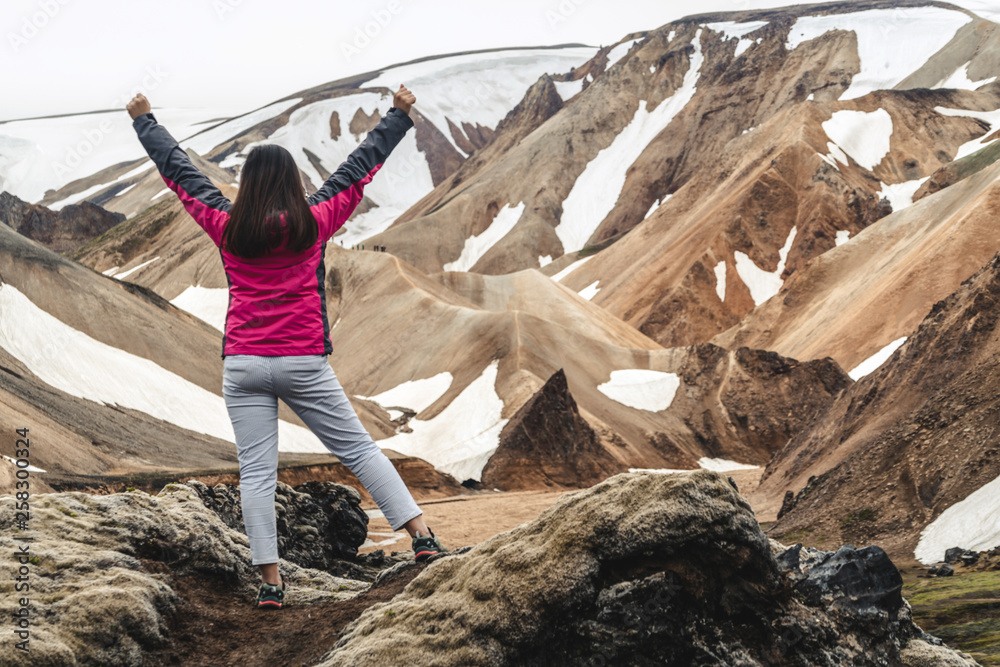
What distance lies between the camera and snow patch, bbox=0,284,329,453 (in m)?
25.6

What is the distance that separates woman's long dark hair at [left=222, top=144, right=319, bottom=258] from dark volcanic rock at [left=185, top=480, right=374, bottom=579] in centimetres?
327

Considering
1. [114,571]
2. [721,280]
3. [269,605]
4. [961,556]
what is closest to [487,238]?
[721,280]

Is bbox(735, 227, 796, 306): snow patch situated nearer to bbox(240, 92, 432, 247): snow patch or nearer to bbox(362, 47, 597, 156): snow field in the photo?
bbox(240, 92, 432, 247): snow patch

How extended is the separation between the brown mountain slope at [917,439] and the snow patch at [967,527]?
21cm

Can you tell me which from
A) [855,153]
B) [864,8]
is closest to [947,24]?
[864,8]

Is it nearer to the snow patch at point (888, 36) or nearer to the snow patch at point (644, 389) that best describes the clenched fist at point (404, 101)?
the snow patch at point (644, 389)

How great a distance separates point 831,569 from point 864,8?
12340cm

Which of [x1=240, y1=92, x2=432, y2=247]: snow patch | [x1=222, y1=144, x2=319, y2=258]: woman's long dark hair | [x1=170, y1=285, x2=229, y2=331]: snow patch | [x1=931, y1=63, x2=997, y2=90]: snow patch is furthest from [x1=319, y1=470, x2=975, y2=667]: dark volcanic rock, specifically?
[x1=240, y1=92, x2=432, y2=247]: snow patch

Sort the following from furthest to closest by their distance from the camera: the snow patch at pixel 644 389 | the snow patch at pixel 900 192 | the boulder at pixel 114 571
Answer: the snow patch at pixel 900 192 < the snow patch at pixel 644 389 < the boulder at pixel 114 571

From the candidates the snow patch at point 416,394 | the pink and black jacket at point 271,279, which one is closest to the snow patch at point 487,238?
the snow patch at point 416,394

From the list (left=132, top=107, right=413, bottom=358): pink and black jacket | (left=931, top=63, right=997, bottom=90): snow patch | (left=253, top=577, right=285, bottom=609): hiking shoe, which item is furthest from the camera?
(left=931, top=63, right=997, bottom=90): snow patch

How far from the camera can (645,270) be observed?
7269 cm

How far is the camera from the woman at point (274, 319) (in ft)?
15.9

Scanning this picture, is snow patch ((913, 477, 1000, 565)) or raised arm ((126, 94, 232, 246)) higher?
raised arm ((126, 94, 232, 246))
